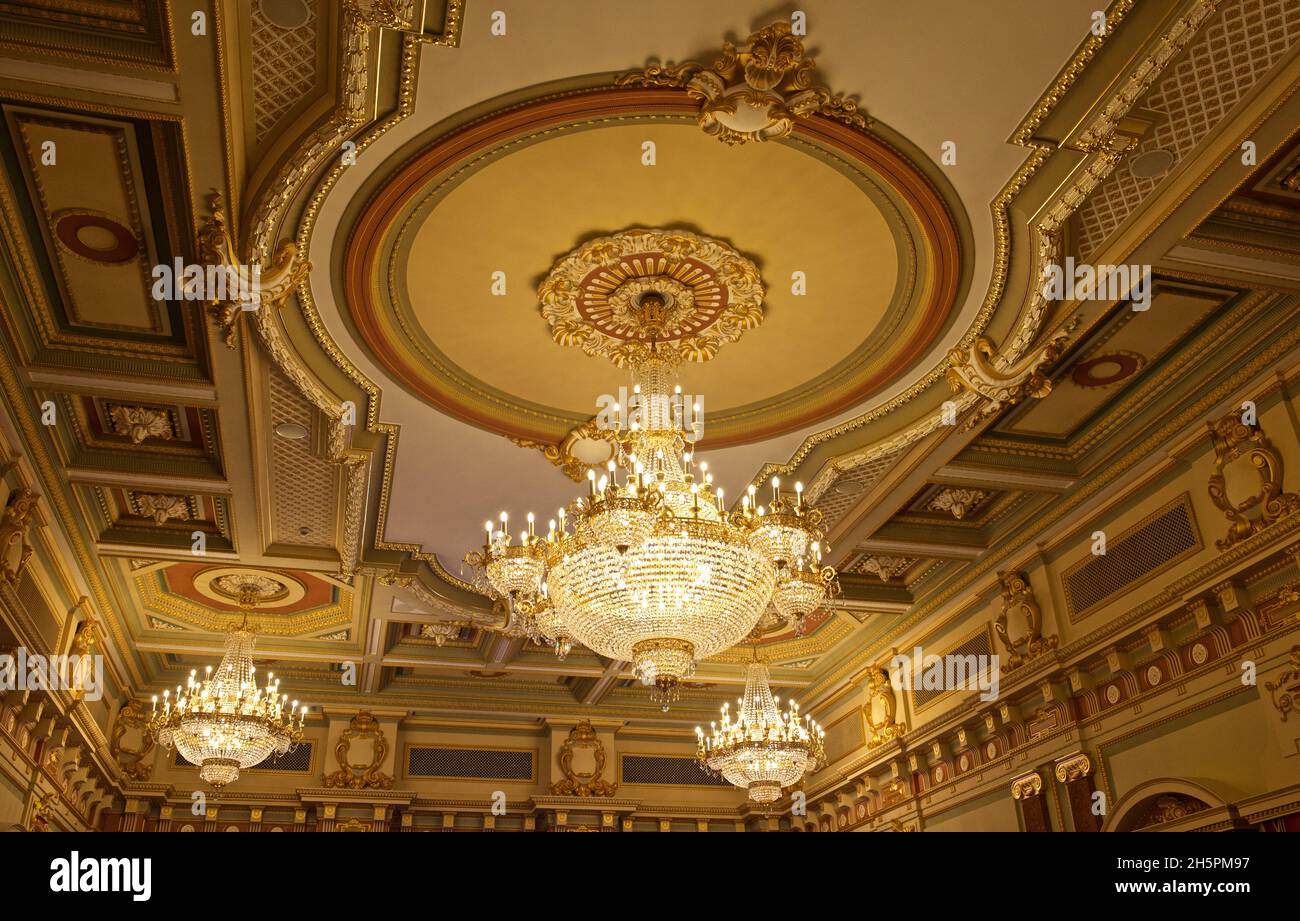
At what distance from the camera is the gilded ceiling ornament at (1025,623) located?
9305 millimetres

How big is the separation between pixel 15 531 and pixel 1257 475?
9.27 m

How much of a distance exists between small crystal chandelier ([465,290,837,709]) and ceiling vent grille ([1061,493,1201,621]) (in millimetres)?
3156

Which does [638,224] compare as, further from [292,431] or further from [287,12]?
[292,431]

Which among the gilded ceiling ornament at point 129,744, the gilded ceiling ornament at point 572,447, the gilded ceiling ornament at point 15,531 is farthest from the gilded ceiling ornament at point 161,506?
the gilded ceiling ornament at point 129,744

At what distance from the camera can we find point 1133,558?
827 centimetres

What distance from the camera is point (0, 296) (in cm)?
602

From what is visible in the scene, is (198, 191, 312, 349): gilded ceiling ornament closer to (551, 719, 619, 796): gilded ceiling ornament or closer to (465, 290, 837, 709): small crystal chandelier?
(465, 290, 837, 709): small crystal chandelier

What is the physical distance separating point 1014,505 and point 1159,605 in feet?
7.15

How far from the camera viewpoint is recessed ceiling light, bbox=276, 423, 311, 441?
7863 millimetres

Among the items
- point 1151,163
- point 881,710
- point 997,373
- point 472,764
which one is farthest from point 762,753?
point 1151,163

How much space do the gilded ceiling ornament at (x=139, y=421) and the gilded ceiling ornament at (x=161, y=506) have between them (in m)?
1.19

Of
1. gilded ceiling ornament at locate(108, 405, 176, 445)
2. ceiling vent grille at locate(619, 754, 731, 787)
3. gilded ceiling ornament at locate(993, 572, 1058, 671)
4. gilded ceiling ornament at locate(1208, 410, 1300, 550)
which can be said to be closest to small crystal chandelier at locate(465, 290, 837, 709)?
gilded ceiling ornament at locate(1208, 410, 1300, 550)

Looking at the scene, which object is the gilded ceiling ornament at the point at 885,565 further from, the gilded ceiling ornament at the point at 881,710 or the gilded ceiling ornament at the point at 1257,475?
the gilded ceiling ornament at the point at 1257,475

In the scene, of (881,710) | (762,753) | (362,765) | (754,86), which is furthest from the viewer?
(362,765)
